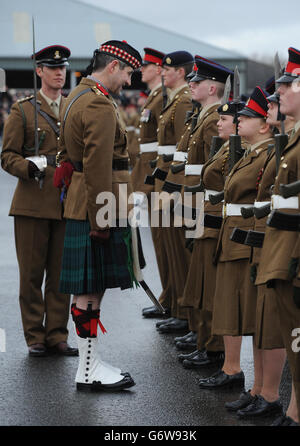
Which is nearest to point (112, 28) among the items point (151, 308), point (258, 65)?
point (258, 65)

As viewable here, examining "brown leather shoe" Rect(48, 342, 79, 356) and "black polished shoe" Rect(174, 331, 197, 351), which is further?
"black polished shoe" Rect(174, 331, 197, 351)

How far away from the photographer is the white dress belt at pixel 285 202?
429cm

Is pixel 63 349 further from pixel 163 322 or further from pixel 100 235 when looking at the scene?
pixel 100 235

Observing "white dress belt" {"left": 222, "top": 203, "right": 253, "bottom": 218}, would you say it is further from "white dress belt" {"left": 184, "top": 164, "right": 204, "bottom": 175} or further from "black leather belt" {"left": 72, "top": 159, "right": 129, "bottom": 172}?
"white dress belt" {"left": 184, "top": 164, "right": 204, "bottom": 175}

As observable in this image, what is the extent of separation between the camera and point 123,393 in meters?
5.66

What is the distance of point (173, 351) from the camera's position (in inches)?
263

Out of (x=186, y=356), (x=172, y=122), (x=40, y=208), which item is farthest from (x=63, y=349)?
(x=172, y=122)

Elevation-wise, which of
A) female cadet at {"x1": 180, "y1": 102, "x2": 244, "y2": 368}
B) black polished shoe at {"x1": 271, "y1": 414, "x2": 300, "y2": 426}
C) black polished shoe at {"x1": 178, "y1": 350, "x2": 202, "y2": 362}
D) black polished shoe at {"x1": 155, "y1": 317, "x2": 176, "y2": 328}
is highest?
female cadet at {"x1": 180, "y1": 102, "x2": 244, "y2": 368}

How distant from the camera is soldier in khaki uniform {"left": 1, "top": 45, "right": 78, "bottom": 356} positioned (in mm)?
6543

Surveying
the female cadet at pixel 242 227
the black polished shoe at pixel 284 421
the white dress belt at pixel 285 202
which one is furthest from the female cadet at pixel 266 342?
the white dress belt at pixel 285 202

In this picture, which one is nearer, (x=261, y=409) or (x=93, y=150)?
(x=261, y=409)

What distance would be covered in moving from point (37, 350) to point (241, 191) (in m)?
2.17

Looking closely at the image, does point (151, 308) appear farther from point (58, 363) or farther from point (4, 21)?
point (4, 21)

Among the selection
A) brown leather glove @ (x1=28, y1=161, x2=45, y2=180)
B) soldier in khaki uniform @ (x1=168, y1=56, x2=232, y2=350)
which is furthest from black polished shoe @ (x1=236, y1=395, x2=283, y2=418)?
brown leather glove @ (x1=28, y1=161, x2=45, y2=180)
